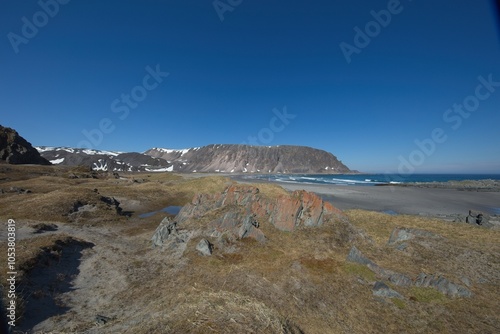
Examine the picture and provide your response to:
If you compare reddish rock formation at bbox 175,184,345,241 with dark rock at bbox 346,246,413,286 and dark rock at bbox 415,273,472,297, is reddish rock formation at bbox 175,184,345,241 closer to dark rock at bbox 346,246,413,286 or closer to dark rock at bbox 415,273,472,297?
dark rock at bbox 346,246,413,286

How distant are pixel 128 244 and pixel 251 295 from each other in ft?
44.5

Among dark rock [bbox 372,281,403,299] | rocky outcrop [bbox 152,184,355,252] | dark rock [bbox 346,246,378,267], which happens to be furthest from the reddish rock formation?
dark rock [bbox 372,281,403,299]

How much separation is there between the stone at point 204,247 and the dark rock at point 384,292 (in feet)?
32.7

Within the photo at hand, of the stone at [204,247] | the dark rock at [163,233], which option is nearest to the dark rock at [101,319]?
the stone at [204,247]

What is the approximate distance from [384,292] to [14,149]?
140 m

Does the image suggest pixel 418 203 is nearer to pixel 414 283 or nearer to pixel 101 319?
pixel 414 283

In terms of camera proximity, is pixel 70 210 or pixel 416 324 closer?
pixel 416 324

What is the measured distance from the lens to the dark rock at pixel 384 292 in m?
10.8

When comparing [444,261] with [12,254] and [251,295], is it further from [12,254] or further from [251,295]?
[12,254]

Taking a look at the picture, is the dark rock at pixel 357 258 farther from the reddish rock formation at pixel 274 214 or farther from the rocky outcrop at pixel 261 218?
the reddish rock formation at pixel 274 214

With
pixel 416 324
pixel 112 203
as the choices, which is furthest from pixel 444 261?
pixel 112 203

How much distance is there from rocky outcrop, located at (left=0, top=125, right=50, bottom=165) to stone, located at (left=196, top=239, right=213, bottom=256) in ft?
395

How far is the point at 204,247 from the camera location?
16.0m

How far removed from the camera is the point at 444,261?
517 inches
